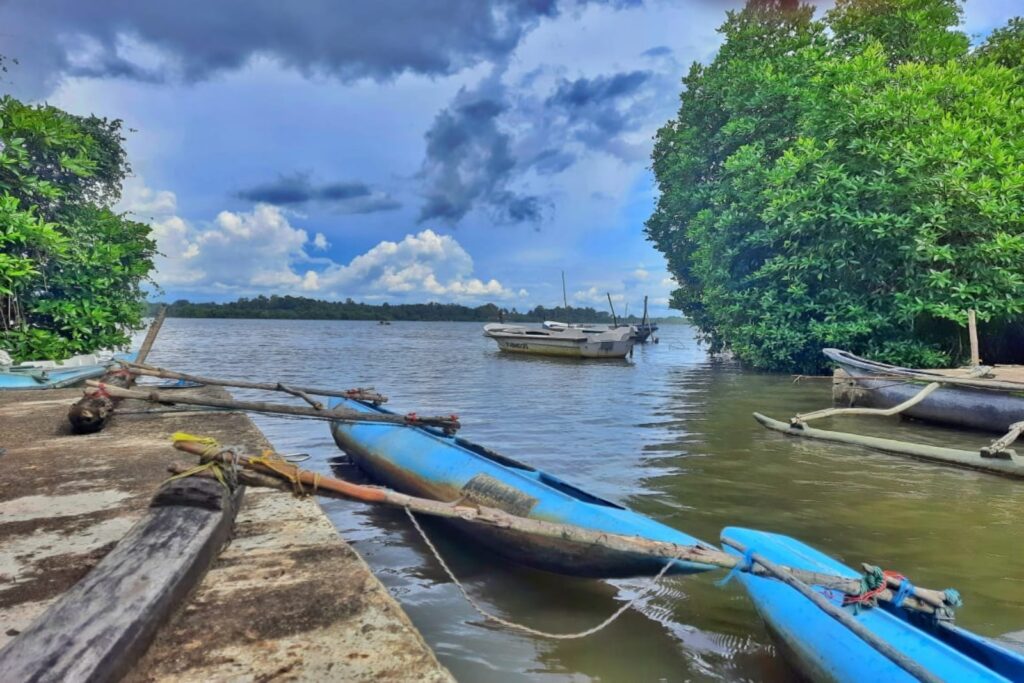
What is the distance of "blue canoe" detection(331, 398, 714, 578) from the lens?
14.0ft

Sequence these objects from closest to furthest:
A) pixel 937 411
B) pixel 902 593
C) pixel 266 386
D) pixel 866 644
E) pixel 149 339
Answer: pixel 866 644 < pixel 902 593 < pixel 266 386 < pixel 937 411 < pixel 149 339

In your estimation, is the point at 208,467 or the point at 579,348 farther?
the point at 579,348

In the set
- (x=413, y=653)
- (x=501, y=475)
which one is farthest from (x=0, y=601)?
(x=501, y=475)

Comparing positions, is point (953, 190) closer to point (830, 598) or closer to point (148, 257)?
point (830, 598)

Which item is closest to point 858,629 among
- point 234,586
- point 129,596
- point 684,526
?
point 234,586

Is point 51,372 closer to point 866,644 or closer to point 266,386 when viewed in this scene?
point 266,386

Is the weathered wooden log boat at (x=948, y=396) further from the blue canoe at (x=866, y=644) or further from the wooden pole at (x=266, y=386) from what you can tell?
the wooden pole at (x=266, y=386)

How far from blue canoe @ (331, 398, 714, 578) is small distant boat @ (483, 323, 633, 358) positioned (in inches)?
1017

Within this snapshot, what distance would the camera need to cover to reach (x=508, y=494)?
5.29m

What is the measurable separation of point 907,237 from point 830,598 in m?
17.7

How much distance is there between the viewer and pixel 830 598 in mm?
3465

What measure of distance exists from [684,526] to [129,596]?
5.30 metres

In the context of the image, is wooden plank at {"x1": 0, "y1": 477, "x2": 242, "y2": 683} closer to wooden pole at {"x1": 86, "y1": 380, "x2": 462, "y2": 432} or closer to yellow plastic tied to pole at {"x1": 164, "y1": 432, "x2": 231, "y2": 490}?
yellow plastic tied to pole at {"x1": 164, "y1": 432, "x2": 231, "y2": 490}

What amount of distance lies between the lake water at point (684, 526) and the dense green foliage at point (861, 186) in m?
6.90
